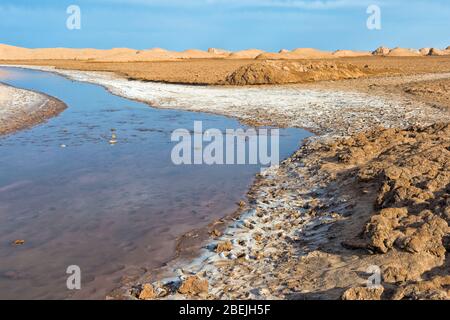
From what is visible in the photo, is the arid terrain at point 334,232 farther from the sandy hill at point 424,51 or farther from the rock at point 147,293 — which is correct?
the sandy hill at point 424,51

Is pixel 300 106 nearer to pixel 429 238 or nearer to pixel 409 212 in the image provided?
pixel 409 212

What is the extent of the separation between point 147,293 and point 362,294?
2.46 meters

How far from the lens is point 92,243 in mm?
7109

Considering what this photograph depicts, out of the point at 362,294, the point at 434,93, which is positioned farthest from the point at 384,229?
the point at 434,93

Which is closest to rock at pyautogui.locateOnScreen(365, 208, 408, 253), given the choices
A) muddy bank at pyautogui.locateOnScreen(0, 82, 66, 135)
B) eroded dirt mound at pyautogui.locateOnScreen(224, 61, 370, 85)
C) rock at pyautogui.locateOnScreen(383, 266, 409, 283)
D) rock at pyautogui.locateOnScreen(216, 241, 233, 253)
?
rock at pyautogui.locateOnScreen(383, 266, 409, 283)

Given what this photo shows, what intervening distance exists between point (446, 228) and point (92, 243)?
5080 mm

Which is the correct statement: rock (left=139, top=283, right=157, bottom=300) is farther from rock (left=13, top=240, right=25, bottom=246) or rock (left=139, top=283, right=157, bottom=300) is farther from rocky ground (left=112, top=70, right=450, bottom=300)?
rock (left=13, top=240, right=25, bottom=246)

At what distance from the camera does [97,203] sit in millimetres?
8969

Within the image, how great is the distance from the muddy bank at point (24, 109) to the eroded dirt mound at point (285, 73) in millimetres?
13804

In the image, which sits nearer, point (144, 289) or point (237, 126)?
point (144, 289)

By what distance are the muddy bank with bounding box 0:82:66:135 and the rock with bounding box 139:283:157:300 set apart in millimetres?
13364

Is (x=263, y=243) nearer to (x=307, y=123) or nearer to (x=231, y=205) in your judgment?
(x=231, y=205)

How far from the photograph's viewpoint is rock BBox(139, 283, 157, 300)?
5438mm

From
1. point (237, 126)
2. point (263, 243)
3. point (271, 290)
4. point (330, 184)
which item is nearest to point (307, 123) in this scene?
point (237, 126)
